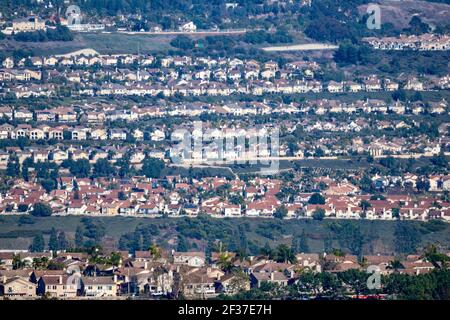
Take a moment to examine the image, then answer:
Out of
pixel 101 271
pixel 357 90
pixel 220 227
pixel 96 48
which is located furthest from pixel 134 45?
pixel 101 271

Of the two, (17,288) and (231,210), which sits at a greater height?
(17,288)

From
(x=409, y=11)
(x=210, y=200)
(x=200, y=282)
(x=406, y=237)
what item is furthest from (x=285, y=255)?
(x=409, y=11)

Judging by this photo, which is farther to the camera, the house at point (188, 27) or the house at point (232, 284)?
the house at point (188, 27)

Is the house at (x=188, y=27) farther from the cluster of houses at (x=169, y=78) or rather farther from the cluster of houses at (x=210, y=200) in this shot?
the cluster of houses at (x=210, y=200)

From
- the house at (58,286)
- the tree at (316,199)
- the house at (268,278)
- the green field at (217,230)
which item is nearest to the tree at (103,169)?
the tree at (316,199)

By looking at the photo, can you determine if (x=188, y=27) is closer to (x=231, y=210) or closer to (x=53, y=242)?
(x=231, y=210)

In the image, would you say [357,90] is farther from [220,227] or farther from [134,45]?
[220,227]
